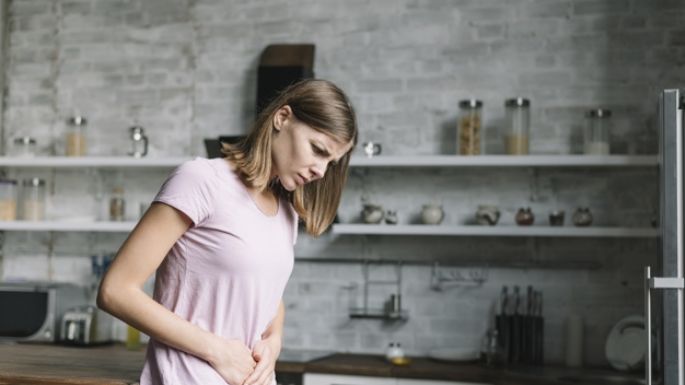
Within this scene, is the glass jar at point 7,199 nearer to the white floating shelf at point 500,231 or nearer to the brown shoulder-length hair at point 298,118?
the white floating shelf at point 500,231

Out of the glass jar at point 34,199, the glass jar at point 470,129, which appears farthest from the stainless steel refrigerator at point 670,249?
the glass jar at point 34,199

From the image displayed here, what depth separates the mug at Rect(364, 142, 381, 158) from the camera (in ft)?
14.2

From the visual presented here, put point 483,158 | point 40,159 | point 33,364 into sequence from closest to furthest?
point 33,364 < point 483,158 < point 40,159

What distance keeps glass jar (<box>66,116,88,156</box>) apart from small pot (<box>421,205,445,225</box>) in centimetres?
193

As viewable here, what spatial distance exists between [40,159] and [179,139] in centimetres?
74

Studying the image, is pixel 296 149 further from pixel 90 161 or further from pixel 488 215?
pixel 90 161

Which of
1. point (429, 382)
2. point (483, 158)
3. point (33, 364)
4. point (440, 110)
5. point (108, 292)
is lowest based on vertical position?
point (429, 382)

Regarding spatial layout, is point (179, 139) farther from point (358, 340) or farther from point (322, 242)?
point (358, 340)

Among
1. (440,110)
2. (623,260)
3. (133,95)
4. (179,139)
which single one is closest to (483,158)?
(440,110)

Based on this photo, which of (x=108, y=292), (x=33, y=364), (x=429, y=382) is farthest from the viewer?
(x=429, y=382)

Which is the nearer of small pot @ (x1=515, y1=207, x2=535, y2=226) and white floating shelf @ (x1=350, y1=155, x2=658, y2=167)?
white floating shelf @ (x1=350, y1=155, x2=658, y2=167)

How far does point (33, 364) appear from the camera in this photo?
90.5 inches

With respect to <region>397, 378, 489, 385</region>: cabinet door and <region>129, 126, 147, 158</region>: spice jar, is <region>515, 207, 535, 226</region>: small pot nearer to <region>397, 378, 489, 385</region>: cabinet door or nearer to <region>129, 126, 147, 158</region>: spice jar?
<region>397, 378, 489, 385</region>: cabinet door

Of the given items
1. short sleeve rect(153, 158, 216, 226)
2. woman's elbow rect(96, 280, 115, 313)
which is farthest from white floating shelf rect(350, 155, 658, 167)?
woman's elbow rect(96, 280, 115, 313)
